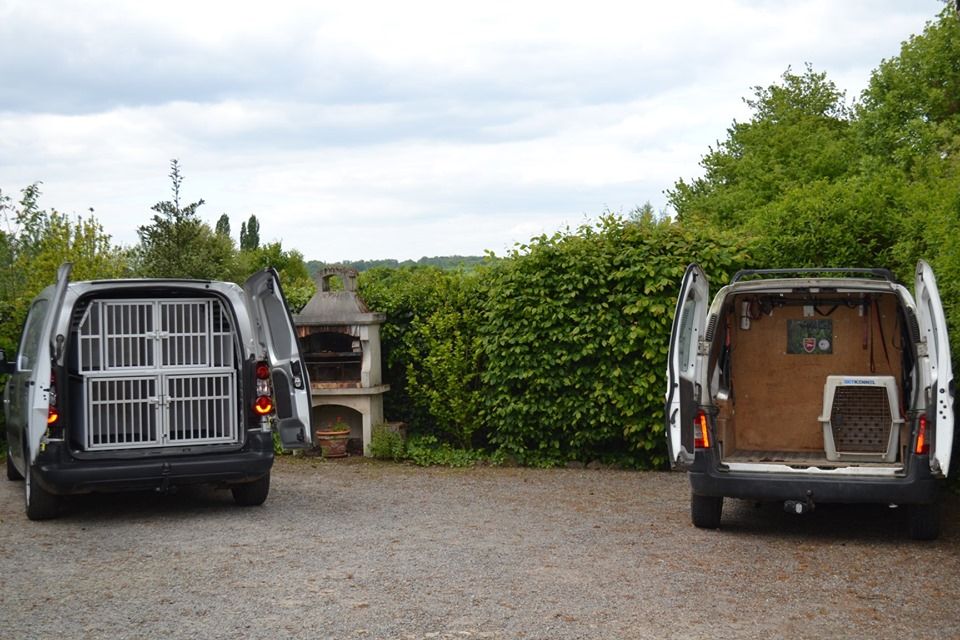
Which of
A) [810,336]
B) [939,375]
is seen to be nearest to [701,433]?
[939,375]

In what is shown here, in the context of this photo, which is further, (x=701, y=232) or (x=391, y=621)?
(x=701, y=232)

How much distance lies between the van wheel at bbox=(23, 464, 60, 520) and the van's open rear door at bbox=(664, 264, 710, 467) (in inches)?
197

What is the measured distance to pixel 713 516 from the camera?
7.94m

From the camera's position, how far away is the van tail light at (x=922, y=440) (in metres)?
7.10

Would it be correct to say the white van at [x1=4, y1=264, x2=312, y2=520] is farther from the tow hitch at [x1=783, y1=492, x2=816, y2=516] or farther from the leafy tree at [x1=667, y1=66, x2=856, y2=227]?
the leafy tree at [x1=667, y1=66, x2=856, y2=227]

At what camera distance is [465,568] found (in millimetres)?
6730

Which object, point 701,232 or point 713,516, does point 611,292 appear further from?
point 713,516

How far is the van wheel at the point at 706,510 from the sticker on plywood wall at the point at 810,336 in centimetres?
184

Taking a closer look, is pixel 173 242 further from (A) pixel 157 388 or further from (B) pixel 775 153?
(B) pixel 775 153

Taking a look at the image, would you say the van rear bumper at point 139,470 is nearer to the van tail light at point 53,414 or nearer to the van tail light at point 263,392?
the van tail light at point 53,414

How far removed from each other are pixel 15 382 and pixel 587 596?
610 centimetres

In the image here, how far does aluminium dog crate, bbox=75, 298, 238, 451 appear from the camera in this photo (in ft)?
27.6

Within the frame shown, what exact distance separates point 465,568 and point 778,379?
374 cm

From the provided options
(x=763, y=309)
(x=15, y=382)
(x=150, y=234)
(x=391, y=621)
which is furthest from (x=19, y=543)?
(x=150, y=234)
